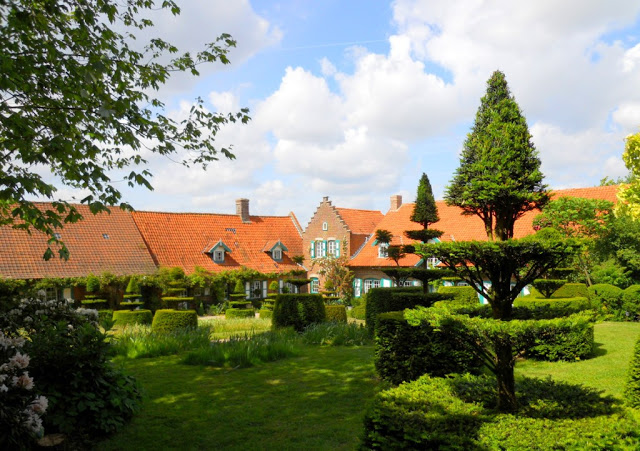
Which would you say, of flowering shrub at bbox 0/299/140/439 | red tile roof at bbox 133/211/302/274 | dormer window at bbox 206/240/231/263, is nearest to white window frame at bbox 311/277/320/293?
red tile roof at bbox 133/211/302/274

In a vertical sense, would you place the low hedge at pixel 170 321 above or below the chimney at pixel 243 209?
below

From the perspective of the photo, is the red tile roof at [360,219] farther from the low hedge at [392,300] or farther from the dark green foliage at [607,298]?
the low hedge at [392,300]

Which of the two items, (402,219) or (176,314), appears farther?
(402,219)

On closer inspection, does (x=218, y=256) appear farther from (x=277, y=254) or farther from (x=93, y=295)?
(x=93, y=295)

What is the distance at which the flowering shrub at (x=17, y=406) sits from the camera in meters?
5.21

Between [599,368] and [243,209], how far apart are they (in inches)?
1153

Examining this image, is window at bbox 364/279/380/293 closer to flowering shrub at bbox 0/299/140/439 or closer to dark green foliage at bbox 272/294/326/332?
dark green foliage at bbox 272/294/326/332

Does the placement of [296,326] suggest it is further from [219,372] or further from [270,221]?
[270,221]

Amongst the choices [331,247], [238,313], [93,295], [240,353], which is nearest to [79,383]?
[240,353]

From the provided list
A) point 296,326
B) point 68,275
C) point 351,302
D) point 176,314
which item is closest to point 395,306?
point 296,326

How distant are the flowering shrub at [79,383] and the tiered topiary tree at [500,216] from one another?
4.75 metres

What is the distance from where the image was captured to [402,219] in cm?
3462

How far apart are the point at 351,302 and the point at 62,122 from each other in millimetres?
25616

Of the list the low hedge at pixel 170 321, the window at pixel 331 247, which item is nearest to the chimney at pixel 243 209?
the window at pixel 331 247
